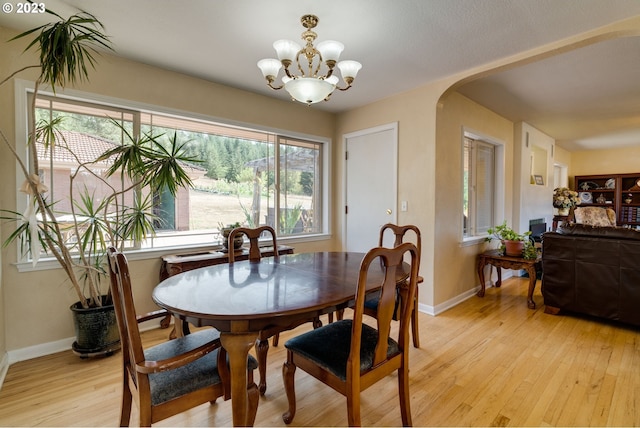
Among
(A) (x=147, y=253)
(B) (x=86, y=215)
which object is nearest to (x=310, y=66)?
(B) (x=86, y=215)

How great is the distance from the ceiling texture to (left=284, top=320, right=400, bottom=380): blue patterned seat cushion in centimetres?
200

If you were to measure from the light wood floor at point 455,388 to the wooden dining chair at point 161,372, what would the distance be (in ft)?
1.64

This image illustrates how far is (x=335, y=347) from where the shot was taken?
1.50 meters

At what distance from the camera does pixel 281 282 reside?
1663mm

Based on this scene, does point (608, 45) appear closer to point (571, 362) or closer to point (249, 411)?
point (571, 362)

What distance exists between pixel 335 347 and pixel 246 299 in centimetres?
53

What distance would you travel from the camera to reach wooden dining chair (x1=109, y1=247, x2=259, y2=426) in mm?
1135

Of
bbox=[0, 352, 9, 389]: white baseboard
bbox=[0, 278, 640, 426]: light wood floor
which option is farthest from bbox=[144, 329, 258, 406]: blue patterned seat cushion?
bbox=[0, 352, 9, 389]: white baseboard

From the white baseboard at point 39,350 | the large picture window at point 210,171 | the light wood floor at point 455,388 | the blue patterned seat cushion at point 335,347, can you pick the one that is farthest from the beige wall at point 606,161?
the white baseboard at point 39,350

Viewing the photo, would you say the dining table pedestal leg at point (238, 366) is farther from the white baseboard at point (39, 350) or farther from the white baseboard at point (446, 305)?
the white baseboard at point (446, 305)

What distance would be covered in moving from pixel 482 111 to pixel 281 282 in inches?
146

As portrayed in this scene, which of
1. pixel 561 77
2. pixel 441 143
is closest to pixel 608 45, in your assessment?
pixel 561 77

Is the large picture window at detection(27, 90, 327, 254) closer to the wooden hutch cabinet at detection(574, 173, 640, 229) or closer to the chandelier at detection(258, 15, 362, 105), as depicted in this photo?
the chandelier at detection(258, 15, 362, 105)

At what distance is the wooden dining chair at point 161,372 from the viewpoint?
1.13 m
